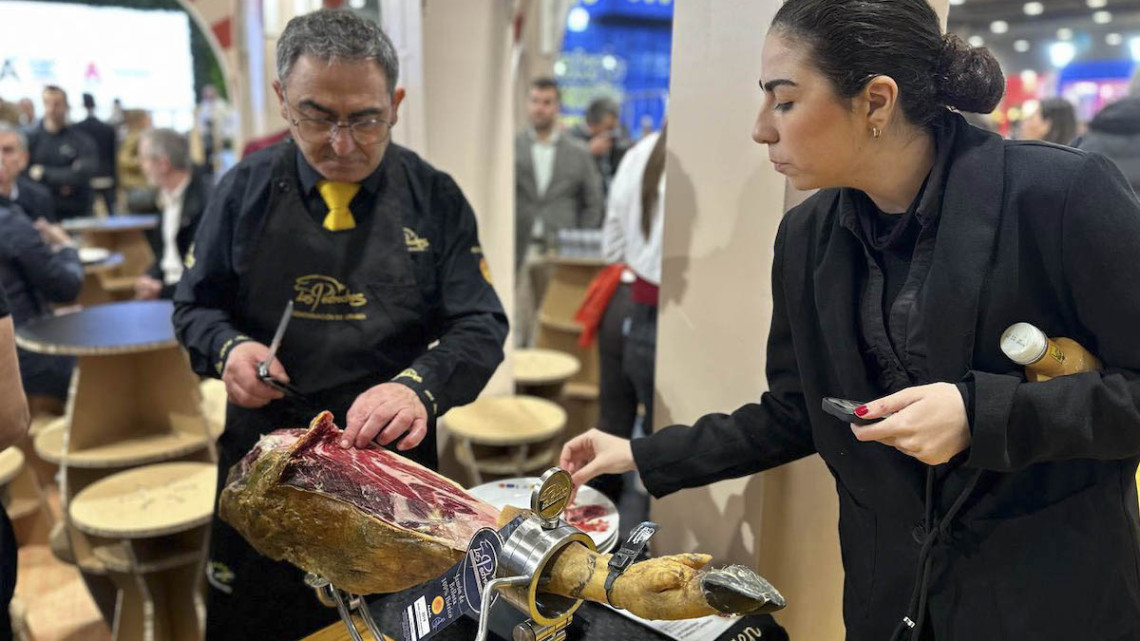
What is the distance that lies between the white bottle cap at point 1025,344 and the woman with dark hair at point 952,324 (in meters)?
0.04

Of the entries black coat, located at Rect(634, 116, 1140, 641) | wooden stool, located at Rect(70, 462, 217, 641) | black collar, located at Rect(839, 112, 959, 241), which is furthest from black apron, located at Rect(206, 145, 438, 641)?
wooden stool, located at Rect(70, 462, 217, 641)

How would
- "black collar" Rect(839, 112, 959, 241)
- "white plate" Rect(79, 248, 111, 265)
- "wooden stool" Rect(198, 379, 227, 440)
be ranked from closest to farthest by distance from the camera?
"black collar" Rect(839, 112, 959, 241) → "wooden stool" Rect(198, 379, 227, 440) → "white plate" Rect(79, 248, 111, 265)

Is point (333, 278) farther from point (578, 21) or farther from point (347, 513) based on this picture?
Result: point (578, 21)

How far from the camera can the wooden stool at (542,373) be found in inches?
157

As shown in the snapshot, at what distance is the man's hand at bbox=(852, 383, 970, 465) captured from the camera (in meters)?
0.94

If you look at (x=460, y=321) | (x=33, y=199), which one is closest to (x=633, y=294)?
(x=460, y=321)

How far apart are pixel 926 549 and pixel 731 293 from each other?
743mm

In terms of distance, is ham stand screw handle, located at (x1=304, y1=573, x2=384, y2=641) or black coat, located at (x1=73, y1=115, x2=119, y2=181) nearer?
ham stand screw handle, located at (x1=304, y1=573, x2=384, y2=641)

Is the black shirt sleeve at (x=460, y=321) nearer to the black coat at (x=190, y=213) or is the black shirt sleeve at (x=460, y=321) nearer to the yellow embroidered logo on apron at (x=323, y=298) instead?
the yellow embroidered logo on apron at (x=323, y=298)

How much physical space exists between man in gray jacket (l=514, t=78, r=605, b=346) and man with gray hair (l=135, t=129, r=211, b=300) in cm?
195

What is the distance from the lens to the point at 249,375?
1.51 meters

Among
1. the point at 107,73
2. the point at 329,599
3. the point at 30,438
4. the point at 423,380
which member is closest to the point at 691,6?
the point at 423,380

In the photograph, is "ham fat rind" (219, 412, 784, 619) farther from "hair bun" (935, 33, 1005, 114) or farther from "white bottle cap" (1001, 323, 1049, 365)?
"hair bun" (935, 33, 1005, 114)

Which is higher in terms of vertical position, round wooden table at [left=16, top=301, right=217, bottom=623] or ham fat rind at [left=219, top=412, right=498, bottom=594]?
ham fat rind at [left=219, top=412, right=498, bottom=594]
